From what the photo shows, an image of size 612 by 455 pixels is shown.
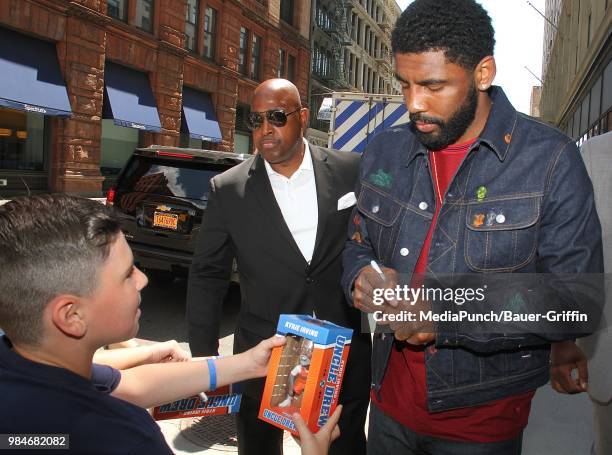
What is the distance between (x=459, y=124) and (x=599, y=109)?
572 inches

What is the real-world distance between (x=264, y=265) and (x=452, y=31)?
1.47 metres

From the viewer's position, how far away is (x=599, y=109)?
14539mm

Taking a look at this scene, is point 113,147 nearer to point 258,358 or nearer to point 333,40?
point 258,358

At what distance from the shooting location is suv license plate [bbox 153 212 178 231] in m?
7.07

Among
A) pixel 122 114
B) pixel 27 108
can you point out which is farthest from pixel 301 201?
pixel 122 114

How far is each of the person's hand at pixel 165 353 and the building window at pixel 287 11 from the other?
35215mm

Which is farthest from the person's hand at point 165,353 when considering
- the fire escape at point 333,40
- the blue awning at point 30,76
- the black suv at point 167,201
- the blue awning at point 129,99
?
the fire escape at point 333,40

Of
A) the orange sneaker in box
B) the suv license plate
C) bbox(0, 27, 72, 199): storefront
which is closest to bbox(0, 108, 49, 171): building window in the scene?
bbox(0, 27, 72, 199): storefront

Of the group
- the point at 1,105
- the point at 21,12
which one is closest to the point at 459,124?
the point at 1,105

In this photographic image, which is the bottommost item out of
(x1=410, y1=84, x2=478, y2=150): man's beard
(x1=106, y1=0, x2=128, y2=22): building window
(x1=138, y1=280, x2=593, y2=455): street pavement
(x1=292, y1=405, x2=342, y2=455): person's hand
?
(x1=138, y1=280, x2=593, y2=455): street pavement

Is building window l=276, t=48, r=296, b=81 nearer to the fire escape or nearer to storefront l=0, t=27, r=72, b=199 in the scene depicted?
the fire escape

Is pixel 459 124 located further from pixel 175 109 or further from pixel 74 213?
pixel 175 109

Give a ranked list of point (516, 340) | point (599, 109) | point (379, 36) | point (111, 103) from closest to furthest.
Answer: point (516, 340)
point (599, 109)
point (111, 103)
point (379, 36)

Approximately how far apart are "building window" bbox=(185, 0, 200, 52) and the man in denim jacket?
25285mm
